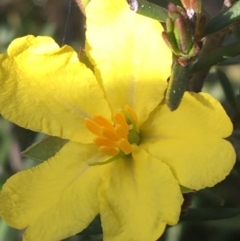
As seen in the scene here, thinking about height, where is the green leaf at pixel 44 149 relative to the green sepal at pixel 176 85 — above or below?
below

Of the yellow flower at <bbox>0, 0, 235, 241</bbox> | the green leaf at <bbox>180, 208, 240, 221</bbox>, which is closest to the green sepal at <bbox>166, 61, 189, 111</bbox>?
the yellow flower at <bbox>0, 0, 235, 241</bbox>

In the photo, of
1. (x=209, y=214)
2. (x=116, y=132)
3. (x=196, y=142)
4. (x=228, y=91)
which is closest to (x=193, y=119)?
(x=196, y=142)

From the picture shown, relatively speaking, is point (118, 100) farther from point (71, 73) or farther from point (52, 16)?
point (52, 16)

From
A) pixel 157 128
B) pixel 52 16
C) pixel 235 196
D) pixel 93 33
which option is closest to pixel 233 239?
pixel 235 196

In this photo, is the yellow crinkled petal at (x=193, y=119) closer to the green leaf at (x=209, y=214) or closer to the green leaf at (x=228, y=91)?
the green leaf at (x=209, y=214)

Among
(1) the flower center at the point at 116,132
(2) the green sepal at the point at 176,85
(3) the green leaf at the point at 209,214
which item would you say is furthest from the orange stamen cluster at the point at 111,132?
(3) the green leaf at the point at 209,214

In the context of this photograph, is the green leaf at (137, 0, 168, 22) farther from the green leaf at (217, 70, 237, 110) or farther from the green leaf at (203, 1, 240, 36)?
the green leaf at (217, 70, 237, 110)

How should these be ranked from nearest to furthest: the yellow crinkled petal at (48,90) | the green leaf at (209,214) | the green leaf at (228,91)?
the yellow crinkled petal at (48,90), the green leaf at (209,214), the green leaf at (228,91)
